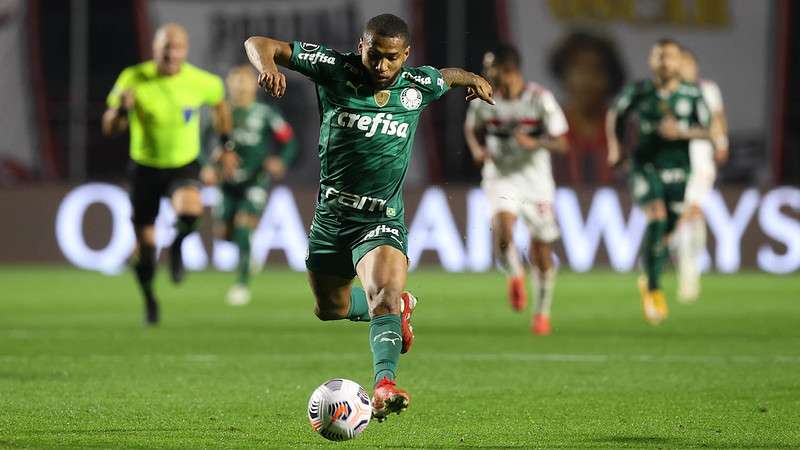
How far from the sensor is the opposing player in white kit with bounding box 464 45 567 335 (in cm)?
1284

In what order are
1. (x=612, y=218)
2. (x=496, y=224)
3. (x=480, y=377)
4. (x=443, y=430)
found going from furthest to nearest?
1. (x=612, y=218)
2. (x=496, y=224)
3. (x=480, y=377)
4. (x=443, y=430)

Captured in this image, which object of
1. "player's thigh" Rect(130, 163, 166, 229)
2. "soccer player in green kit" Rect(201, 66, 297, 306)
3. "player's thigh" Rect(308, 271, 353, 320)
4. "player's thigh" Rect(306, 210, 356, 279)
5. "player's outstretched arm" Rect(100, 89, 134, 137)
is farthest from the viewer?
"soccer player in green kit" Rect(201, 66, 297, 306)

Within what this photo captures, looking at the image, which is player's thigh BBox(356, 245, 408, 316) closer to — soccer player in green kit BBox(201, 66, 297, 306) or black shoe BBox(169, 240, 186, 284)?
black shoe BBox(169, 240, 186, 284)

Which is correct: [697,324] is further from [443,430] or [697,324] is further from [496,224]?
[443,430]

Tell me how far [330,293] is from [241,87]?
944 cm

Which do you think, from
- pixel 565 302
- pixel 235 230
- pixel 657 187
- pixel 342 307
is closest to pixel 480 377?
pixel 342 307

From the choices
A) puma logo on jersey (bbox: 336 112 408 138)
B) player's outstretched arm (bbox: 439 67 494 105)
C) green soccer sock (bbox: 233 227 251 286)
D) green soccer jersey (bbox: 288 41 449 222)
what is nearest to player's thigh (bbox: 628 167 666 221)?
green soccer sock (bbox: 233 227 251 286)

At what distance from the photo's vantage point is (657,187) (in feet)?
45.3

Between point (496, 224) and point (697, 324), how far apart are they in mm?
1864

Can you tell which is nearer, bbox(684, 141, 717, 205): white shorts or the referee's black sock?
the referee's black sock

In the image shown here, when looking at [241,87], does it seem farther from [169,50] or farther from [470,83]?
[470,83]

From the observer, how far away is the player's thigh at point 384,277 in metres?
7.32

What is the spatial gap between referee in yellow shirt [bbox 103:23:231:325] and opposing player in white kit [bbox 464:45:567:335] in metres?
2.17

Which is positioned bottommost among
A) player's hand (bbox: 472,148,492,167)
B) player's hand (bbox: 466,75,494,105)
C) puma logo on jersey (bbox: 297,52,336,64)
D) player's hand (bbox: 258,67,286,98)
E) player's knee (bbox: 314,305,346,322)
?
player's knee (bbox: 314,305,346,322)
